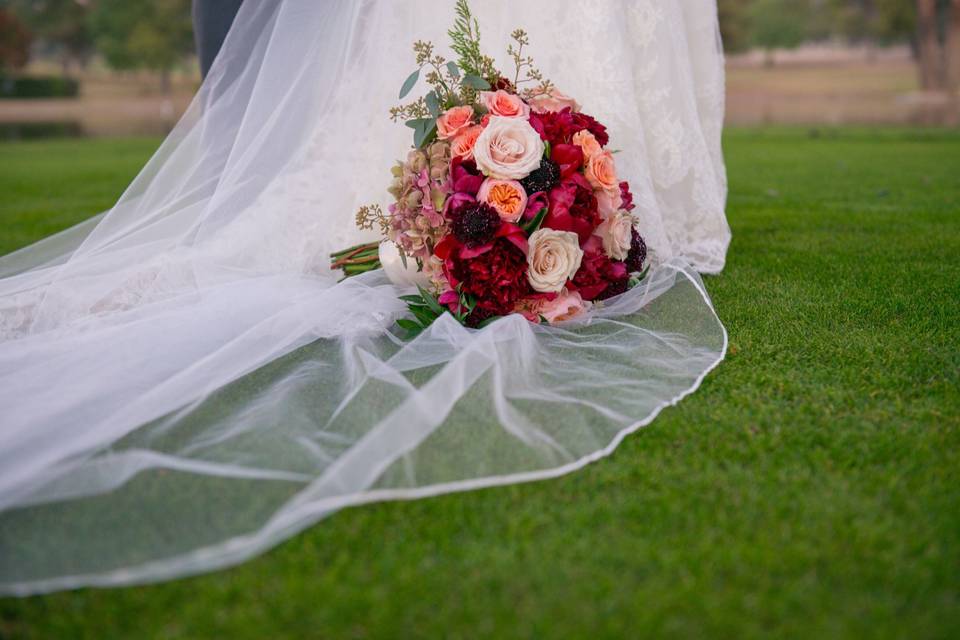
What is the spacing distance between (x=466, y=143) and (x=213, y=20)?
74.9 inches

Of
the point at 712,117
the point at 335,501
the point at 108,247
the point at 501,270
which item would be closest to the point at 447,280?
the point at 501,270

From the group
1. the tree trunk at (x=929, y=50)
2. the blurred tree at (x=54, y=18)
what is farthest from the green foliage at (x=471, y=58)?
the blurred tree at (x=54, y=18)

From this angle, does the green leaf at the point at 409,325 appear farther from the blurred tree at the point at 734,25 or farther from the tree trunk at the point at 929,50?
the blurred tree at the point at 734,25

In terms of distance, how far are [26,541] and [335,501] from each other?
2.03 ft

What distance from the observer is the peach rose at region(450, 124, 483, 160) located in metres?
2.75

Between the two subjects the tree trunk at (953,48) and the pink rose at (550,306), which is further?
the tree trunk at (953,48)

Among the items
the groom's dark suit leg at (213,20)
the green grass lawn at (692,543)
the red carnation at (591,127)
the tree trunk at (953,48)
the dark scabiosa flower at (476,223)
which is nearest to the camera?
the green grass lawn at (692,543)

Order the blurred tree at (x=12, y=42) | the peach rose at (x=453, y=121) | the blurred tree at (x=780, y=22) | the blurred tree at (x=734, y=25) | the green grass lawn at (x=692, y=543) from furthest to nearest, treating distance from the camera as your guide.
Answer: the blurred tree at (x=780, y=22), the blurred tree at (x=734, y=25), the blurred tree at (x=12, y=42), the peach rose at (x=453, y=121), the green grass lawn at (x=692, y=543)

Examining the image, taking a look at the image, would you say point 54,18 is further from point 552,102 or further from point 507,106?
point 507,106

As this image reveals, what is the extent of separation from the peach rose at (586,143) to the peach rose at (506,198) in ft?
1.12

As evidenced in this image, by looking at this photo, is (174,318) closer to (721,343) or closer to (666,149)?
(721,343)

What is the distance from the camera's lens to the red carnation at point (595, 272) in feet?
9.32

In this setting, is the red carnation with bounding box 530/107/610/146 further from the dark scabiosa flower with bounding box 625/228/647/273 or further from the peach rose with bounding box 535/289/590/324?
the peach rose with bounding box 535/289/590/324

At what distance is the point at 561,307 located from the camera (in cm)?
280
